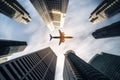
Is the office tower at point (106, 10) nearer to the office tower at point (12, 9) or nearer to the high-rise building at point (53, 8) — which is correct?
the high-rise building at point (53, 8)

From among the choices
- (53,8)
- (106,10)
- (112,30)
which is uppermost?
(53,8)

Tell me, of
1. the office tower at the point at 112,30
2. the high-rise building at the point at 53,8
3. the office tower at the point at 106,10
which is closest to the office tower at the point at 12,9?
the high-rise building at the point at 53,8

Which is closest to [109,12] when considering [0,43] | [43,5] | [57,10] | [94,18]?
[94,18]

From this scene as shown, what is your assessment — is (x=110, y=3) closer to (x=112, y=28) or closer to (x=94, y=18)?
(x=112, y=28)

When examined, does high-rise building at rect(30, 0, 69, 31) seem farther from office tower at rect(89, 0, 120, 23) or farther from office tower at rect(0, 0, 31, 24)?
office tower at rect(89, 0, 120, 23)

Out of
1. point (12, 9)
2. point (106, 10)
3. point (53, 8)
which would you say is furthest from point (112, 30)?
point (12, 9)

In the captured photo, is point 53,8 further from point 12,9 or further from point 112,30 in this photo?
point 112,30

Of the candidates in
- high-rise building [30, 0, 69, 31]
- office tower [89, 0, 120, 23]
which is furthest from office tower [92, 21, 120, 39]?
high-rise building [30, 0, 69, 31]

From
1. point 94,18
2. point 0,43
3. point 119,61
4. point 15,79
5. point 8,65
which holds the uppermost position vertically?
point 94,18
